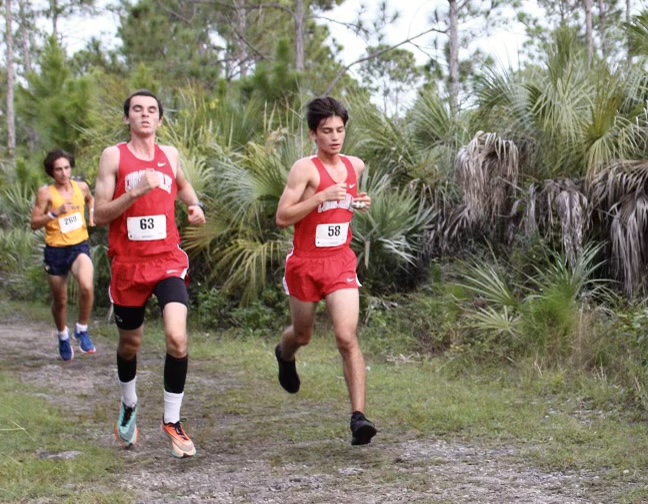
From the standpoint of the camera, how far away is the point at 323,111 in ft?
19.0

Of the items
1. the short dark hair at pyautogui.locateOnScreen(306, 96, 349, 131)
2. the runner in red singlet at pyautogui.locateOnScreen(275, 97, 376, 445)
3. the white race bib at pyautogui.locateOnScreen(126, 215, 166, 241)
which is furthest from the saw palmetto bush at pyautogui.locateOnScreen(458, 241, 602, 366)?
the white race bib at pyautogui.locateOnScreen(126, 215, 166, 241)

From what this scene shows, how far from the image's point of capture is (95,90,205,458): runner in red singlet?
17.8 feet

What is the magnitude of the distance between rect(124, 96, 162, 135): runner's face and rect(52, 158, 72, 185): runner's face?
404 cm

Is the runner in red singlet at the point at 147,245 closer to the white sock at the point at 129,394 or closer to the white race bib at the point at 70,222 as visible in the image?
the white sock at the point at 129,394

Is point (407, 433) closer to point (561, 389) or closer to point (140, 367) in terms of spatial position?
point (561, 389)

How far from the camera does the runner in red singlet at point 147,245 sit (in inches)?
214

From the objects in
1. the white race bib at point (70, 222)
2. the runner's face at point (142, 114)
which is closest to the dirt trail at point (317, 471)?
the runner's face at point (142, 114)

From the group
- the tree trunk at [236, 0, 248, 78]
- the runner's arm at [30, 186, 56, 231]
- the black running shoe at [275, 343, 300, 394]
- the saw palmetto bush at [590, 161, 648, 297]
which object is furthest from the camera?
the tree trunk at [236, 0, 248, 78]

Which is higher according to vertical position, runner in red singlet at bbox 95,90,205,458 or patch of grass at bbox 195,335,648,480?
runner in red singlet at bbox 95,90,205,458

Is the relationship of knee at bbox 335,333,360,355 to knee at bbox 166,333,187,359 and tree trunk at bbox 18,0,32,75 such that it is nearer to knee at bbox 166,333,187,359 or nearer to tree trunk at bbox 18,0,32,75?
knee at bbox 166,333,187,359

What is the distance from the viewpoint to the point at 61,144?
16.8 m

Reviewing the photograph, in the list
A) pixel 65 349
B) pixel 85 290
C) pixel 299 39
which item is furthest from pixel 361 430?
pixel 299 39

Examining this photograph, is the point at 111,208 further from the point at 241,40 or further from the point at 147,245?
the point at 241,40

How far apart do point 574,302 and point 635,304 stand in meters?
0.57
